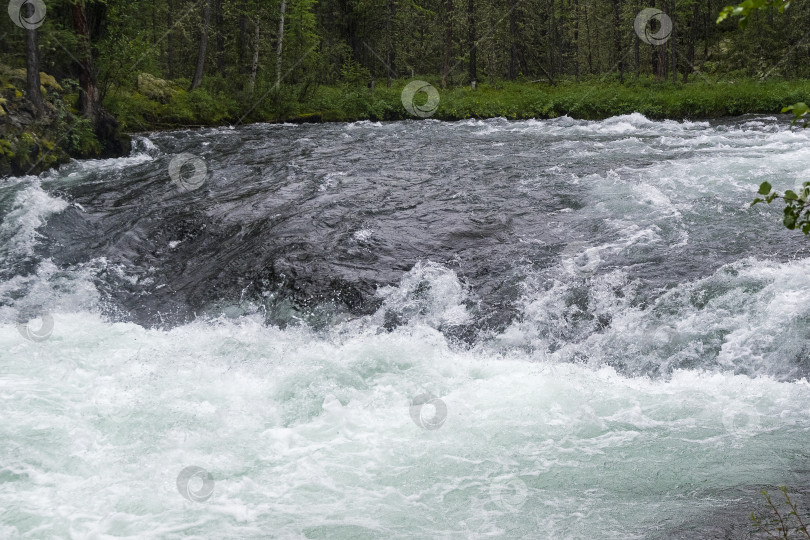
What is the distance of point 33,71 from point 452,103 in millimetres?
15447

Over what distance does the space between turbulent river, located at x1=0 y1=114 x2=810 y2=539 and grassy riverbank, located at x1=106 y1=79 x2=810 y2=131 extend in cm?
1014

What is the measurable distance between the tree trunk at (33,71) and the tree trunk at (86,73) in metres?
2.09

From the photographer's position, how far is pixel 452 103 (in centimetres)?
2748

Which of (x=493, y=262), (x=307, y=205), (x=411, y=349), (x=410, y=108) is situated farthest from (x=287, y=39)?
(x=411, y=349)

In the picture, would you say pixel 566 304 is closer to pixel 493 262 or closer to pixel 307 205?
pixel 493 262

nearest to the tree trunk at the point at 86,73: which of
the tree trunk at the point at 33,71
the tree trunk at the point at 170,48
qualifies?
the tree trunk at the point at 33,71

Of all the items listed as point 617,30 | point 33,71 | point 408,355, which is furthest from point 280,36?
point 408,355

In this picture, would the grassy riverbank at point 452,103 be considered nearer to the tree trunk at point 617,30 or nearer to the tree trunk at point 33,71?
the tree trunk at point 33,71

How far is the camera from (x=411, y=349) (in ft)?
25.6

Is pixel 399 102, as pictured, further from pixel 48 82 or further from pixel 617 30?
pixel 617 30

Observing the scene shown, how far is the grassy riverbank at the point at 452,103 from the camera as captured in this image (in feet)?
77.0

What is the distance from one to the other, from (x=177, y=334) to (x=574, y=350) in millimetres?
4505

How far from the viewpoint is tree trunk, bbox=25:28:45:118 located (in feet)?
51.9

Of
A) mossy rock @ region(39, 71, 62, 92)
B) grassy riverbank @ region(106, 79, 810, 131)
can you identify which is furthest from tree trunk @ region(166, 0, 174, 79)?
mossy rock @ region(39, 71, 62, 92)
